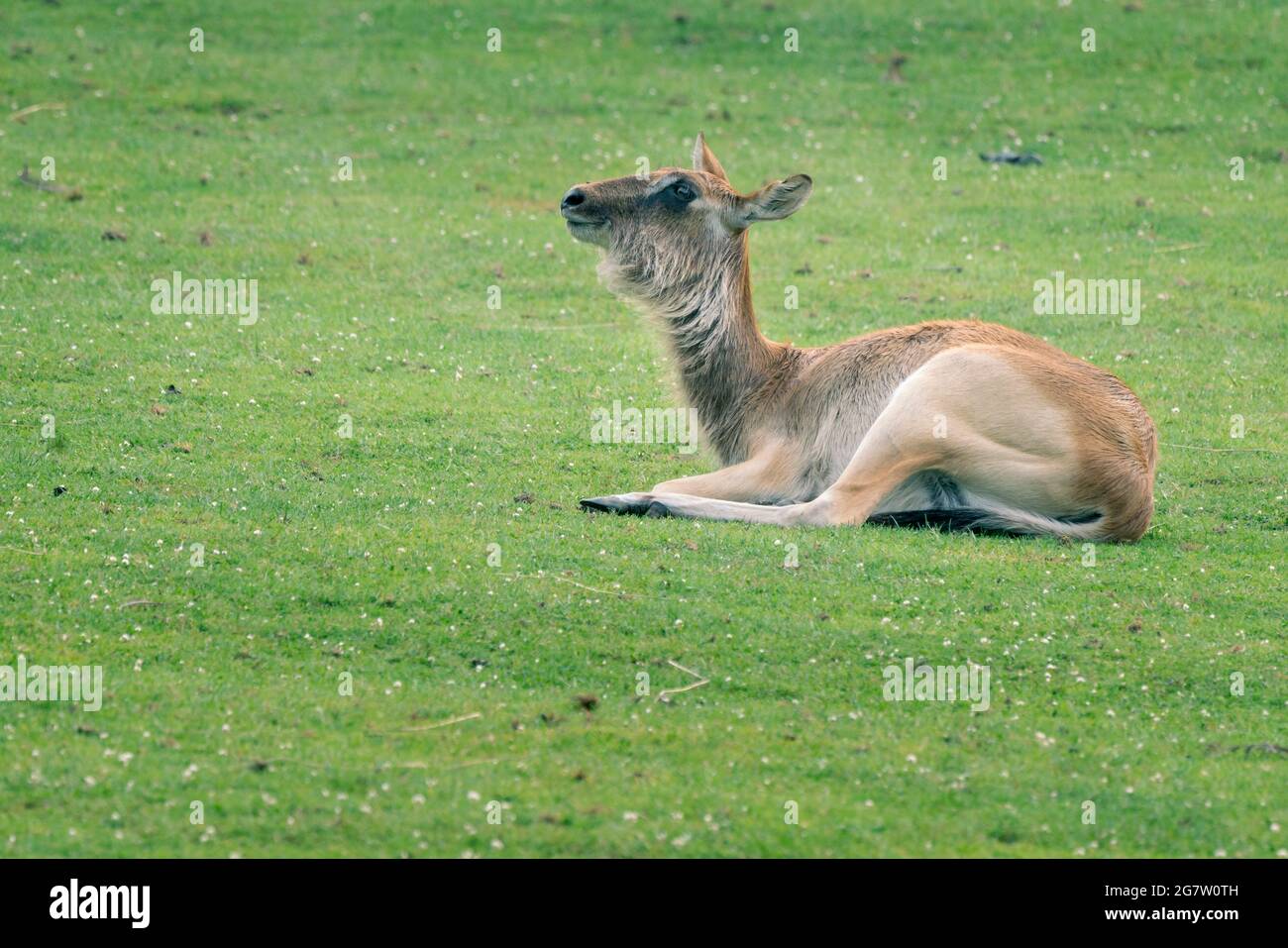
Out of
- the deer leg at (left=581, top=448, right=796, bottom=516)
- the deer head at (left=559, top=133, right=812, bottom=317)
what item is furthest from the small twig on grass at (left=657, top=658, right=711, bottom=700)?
the deer head at (left=559, top=133, right=812, bottom=317)

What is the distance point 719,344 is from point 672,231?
2.58ft

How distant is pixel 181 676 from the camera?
7.11 meters

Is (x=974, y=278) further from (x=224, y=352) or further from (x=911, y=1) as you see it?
(x=911, y=1)

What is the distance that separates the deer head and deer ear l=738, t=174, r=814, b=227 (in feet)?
0.05

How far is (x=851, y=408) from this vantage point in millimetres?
10023

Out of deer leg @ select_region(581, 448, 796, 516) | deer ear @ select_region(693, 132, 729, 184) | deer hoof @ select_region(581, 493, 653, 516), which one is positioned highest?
deer ear @ select_region(693, 132, 729, 184)

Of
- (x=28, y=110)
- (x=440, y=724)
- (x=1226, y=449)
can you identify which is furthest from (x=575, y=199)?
(x=28, y=110)

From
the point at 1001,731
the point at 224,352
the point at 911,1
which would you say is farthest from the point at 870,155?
the point at 1001,731

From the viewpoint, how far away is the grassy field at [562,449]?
6387 millimetres

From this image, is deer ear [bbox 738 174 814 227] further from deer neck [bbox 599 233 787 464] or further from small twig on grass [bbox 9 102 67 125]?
small twig on grass [bbox 9 102 67 125]

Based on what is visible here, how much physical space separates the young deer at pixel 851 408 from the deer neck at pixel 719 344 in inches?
0.5

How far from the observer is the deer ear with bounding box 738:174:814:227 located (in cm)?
1004

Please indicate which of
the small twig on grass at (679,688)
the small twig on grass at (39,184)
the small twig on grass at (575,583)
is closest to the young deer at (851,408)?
the small twig on grass at (575,583)

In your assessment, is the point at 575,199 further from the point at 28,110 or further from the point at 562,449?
the point at 28,110
